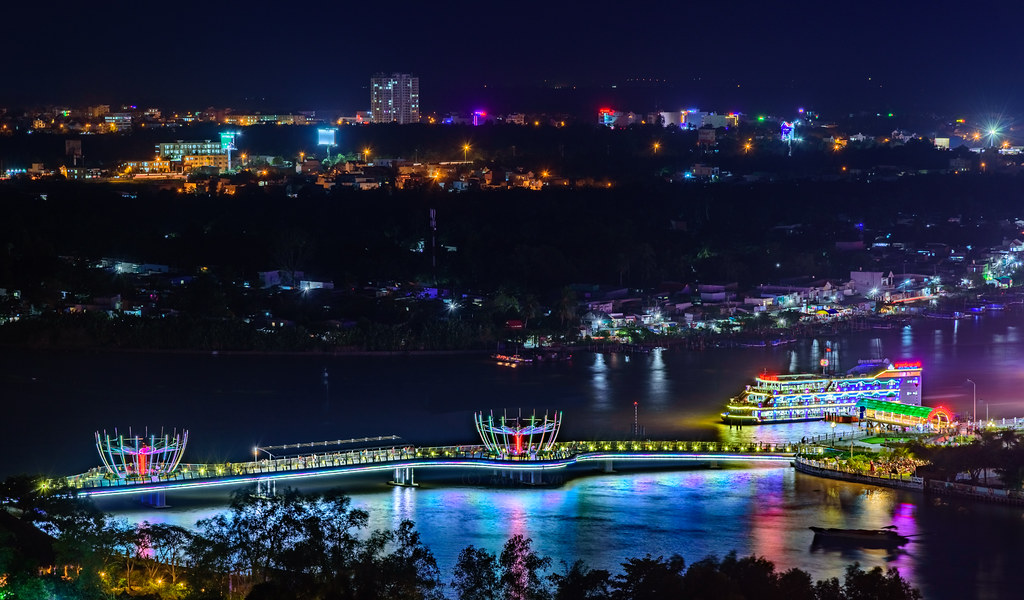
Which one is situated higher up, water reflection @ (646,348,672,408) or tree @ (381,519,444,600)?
water reflection @ (646,348,672,408)

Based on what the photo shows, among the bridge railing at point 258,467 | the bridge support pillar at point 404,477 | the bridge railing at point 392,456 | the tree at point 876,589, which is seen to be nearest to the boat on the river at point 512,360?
the bridge railing at point 392,456

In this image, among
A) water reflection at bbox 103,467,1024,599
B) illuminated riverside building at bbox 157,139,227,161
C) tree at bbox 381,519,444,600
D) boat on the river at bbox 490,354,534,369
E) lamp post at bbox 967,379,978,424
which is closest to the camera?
tree at bbox 381,519,444,600

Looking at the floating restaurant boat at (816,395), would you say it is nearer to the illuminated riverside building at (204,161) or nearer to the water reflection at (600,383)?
the water reflection at (600,383)

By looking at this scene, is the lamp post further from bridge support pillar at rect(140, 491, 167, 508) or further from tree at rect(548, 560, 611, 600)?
bridge support pillar at rect(140, 491, 167, 508)

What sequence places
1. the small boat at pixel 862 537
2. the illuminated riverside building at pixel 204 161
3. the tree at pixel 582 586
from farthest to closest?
the illuminated riverside building at pixel 204 161, the small boat at pixel 862 537, the tree at pixel 582 586

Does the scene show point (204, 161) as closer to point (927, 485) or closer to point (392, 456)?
point (392, 456)

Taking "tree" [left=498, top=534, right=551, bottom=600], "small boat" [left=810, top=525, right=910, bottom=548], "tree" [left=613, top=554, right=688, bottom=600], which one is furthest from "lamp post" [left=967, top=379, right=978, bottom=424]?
"tree" [left=613, top=554, right=688, bottom=600]

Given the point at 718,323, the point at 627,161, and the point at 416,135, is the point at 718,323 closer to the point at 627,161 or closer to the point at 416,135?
the point at 627,161

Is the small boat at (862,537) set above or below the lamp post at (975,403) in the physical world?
below

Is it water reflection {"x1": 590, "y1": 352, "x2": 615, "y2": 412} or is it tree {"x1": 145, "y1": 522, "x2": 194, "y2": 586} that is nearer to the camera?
tree {"x1": 145, "y1": 522, "x2": 194, "y2": 586}
